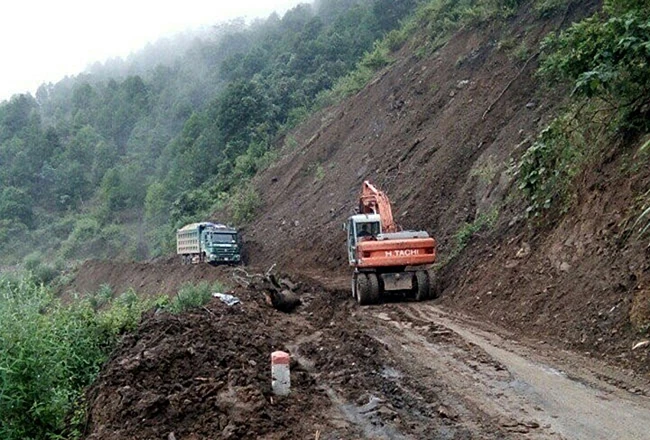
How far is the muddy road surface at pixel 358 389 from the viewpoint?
590 cm

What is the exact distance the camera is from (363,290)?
47.5 ft

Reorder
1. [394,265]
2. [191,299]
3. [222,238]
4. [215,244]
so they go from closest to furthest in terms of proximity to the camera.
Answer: [191,299], [394,265], [215,244], [222,238]

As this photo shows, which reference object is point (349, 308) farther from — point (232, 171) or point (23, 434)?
point (232, 171)

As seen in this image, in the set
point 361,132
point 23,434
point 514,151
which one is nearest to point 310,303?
point 514,151

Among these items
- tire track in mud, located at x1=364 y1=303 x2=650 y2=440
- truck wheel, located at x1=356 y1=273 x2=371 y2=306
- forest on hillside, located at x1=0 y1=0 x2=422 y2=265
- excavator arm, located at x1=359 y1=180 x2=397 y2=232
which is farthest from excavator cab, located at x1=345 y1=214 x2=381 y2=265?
forest on hillside, located at x1=0 y1=0 x2=422 y2=265

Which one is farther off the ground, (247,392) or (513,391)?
(247,392)

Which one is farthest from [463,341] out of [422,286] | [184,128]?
[184,128]

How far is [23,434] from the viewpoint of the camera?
6492 millimetres

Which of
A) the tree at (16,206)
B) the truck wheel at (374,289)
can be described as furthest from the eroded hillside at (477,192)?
the tree at (16,206)

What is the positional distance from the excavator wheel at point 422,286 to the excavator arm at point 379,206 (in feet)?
6.98

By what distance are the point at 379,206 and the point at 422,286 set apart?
Result: 3.29 meters

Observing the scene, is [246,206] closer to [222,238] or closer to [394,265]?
[222,238]

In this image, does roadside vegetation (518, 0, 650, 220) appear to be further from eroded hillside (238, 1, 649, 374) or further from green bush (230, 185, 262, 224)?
green bush (230, 185, 262, 224)

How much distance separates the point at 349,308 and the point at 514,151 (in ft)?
24.6
